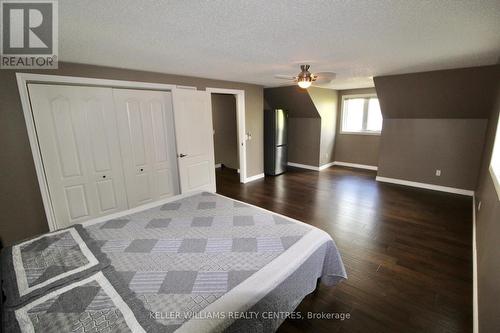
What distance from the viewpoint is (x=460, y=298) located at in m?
1.80

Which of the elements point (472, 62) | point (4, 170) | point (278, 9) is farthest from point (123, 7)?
point (472, 62)

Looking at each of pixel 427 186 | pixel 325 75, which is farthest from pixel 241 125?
pixel 427 186

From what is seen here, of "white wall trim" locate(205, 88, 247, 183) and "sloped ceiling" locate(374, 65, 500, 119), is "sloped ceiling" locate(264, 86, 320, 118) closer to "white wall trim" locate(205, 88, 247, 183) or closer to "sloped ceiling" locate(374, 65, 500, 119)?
"white wall trim" locate(205, 88, 247, 183)

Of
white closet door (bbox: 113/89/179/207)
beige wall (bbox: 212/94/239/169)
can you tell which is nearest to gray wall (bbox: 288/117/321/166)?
beige wall (bbox: 212/94/239/169)

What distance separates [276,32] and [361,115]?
16.7 ft

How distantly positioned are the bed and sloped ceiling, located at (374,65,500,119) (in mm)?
3397

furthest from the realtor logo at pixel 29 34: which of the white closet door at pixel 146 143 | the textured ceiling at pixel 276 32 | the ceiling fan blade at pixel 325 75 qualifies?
the ceiling fan blade at pixel 325 75

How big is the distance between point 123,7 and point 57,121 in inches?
75.4

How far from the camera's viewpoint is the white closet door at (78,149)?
7.82 ft

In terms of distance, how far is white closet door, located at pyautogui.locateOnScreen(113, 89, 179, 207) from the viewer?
9.82 ft

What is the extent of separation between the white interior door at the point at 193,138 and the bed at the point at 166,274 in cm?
176

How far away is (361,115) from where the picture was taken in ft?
19.2

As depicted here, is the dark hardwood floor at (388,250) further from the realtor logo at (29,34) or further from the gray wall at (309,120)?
the realtor logo at (29,34)

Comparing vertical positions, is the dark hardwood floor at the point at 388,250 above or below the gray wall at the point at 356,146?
below
